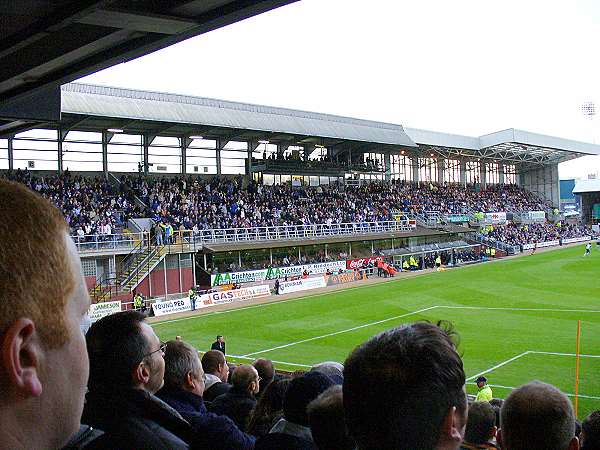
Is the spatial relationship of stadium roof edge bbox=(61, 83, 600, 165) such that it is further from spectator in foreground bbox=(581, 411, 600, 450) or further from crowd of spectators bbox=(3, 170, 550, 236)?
spectator in foreground bbox=(581, 411, 600, 450)

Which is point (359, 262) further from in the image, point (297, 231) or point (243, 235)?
point (243, 235)

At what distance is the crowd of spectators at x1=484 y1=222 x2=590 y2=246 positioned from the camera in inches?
2635

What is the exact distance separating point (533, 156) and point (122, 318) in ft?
277

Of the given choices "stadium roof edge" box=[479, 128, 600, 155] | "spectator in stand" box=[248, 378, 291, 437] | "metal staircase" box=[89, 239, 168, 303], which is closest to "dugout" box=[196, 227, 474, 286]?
"metal staircase" box=[89, 239, 168, 303]

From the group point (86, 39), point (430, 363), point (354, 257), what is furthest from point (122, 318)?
point (354, 257)

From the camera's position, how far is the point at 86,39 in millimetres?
7027

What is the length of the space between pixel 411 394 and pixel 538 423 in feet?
4.09

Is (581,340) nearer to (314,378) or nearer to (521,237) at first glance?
(314,378)

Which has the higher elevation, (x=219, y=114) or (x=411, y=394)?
(x=219, y=114)

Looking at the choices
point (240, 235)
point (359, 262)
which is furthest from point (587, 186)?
point (240, 235)

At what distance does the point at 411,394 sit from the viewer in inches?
73.2

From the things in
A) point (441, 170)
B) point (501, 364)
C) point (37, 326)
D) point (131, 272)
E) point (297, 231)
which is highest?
point (441, 170)

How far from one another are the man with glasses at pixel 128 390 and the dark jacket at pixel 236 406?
2.26 m

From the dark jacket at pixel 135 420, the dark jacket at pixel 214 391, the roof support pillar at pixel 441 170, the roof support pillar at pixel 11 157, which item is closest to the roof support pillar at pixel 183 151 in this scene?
the roof support pillar at pixel 11 157
